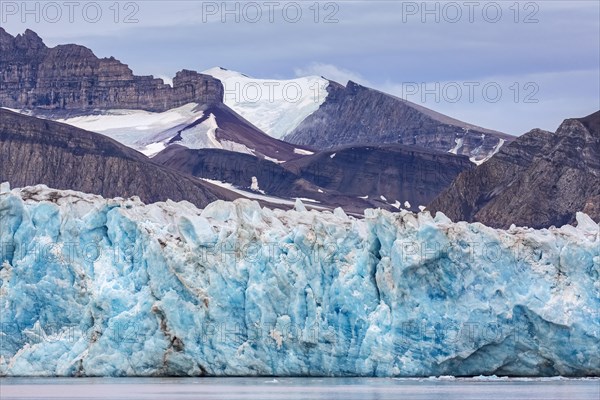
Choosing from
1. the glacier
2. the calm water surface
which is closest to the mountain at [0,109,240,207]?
the glacier

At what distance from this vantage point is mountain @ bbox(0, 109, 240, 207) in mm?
163500

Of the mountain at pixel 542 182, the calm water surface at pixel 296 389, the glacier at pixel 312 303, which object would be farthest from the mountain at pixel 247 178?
the calm water surface at pixel 296 389

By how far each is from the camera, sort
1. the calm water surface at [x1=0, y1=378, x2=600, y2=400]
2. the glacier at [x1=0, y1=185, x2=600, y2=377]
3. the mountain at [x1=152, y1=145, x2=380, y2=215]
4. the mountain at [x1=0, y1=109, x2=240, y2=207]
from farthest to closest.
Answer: the mountain at [x1=152, y1=145, x2=380, y2=215] → the mountain at [x1=0, y1=109, x2=240, y2=207] → the glacier at [x1=0, y1=185, x2=600, y2=377] → the calm water surface at [x1=0, y1=378, x2=600, y2=400]

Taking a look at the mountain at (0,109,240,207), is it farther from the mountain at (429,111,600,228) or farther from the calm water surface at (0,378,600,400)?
the calm water surface at (0,378,600,400)

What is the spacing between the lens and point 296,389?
41344mm

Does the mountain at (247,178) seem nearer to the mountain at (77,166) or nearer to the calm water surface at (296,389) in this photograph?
the mountain at (77,166)

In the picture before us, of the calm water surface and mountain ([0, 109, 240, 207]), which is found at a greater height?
mountain ([0, 109, 240, 207])

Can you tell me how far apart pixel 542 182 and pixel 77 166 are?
217 ft

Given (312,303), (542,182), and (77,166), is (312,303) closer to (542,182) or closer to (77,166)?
(542,182)

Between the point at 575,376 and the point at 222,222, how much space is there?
38.5 ft

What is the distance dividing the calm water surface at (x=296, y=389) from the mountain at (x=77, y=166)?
118 m

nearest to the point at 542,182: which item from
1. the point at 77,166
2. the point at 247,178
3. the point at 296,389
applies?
the point at 77,166

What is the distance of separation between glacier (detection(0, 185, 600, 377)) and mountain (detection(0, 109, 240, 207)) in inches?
4617

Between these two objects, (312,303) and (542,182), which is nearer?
(312,303)
